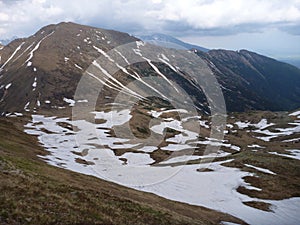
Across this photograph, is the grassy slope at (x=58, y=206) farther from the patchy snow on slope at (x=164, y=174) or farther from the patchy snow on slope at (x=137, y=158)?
the patchy snow on slope at (x=137, y=158)

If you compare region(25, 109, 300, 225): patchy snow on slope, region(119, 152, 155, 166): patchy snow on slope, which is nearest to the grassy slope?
region(25, 109, 300, 225): patchy snow on slope

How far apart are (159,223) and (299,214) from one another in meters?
24.6

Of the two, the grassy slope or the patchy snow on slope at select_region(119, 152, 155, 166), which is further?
the patchy snow on slope at select_region(119, 152, 155, 166)

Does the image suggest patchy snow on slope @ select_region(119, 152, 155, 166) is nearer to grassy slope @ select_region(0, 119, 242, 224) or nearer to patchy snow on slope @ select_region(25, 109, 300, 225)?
patchy snow on slope @ select_region(25, 109, 300, 225)

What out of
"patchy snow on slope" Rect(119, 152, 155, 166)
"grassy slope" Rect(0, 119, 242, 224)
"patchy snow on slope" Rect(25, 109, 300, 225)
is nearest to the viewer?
"grassy slope" Rect(0, 119, 242, 224)

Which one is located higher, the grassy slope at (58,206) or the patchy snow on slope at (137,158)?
the grassy slope at (58,206)

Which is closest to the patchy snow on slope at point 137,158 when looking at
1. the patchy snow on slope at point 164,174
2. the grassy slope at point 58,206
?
the patchy snow on slope at point 164,174

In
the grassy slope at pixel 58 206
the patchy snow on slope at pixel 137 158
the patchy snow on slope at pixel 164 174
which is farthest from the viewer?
the patchy snow on slope at pixel 137 158

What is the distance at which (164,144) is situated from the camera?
115 m

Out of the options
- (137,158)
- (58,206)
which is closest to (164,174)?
(137,158)

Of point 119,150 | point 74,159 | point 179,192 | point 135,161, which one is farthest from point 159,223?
point 119,150

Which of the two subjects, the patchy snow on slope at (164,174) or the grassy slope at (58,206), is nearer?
the grassy slope at (58,206)

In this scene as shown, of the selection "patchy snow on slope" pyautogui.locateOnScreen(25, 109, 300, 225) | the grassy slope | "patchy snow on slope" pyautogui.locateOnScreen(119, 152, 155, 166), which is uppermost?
the grassy slope

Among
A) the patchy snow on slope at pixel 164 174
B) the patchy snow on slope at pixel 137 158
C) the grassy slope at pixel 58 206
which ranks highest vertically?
the grassy slope at pixel 58 206
